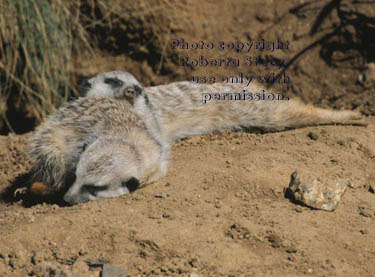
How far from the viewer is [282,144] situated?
313 cm

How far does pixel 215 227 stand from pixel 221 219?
76mm

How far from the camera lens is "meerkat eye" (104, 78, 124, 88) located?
3.67 metres

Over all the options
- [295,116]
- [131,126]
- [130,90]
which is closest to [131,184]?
[131,126]

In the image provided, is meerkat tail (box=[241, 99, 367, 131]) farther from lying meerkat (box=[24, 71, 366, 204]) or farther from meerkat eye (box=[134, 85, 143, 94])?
meerkat eye (box=[134, 85, 143, 94])

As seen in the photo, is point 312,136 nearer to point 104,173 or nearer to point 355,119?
point 355,119

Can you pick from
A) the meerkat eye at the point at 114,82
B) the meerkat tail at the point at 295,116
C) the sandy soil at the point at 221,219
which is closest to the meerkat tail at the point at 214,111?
the meerkat tail at the point at 295,116

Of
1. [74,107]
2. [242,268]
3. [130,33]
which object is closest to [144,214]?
[242,268]

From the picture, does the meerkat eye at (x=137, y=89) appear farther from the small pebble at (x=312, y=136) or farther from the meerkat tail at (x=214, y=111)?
the small pebble at (x=312, y=136)

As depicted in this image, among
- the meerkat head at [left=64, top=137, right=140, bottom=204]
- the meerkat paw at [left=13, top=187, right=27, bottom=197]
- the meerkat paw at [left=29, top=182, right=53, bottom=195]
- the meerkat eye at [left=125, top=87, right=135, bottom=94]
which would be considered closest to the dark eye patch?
the meerkat head at [left=64, top=137, right=140, bottom=204]

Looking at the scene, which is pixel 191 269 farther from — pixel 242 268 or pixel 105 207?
pixel 105 207

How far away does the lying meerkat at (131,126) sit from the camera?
2.55 m

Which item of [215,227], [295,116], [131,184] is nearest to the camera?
[215,227]

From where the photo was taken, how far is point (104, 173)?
249cm

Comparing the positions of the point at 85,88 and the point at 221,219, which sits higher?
the point at 85,88
